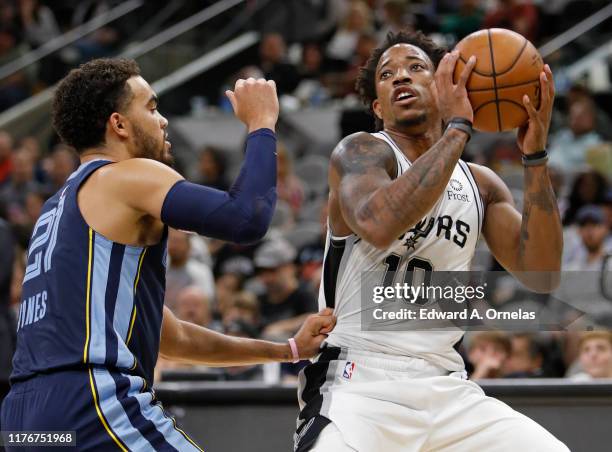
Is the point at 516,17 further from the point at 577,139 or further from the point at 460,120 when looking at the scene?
the point at 460,120

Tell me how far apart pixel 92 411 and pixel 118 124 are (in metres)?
0.99

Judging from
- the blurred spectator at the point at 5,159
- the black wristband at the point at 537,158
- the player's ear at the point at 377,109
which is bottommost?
the black wristband at the point at 537,158

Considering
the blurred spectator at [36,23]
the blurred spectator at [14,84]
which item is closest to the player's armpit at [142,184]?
the blurred spectator at [14,84]

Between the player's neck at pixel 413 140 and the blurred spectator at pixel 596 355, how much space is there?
7.88 feet

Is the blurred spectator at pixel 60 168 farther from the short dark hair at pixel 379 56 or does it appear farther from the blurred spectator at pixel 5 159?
the short dark hair at pixel 379 56

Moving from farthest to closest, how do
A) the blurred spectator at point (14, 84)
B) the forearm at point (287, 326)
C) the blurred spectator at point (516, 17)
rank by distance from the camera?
the blurred spectator at point (14, 84) → the blurred spectator at point (516, 17) → the forearm at point (287, 326)

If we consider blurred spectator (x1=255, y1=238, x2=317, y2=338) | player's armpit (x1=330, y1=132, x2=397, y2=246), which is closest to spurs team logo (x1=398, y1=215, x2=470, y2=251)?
player's armpit (x1=330, y1=132, x2=397, y2=246)

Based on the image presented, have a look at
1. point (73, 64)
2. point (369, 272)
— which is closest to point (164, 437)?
point (369, 272)

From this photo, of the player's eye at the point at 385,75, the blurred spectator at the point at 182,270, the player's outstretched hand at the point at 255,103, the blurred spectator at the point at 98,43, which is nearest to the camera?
the player's outstretched hand at the point at 255,103

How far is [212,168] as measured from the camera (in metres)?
10.8

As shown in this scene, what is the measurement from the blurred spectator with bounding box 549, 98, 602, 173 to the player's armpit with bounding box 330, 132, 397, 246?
6.32m

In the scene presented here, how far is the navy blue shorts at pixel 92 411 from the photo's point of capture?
126 inches

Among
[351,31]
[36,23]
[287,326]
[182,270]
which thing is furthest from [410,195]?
[36,23]

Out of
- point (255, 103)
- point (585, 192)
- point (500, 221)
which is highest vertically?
point (585, 192)
